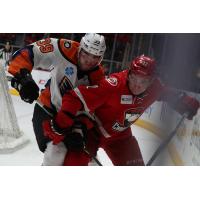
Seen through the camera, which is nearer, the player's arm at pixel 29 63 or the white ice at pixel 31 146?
the player's arm at pixel 29 63

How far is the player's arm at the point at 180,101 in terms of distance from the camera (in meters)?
1.73

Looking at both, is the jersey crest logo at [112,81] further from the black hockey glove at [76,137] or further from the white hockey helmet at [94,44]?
the black hockey glove at [76,137]

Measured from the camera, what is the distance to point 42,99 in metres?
1.78

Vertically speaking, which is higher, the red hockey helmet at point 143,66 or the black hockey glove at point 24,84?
the red hockey helmet at point 143,66

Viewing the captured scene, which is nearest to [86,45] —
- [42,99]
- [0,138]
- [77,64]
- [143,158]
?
[77,64]

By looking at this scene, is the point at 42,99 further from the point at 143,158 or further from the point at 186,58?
the point at 186,58

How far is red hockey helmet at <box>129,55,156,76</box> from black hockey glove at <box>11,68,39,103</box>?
0.36 metres

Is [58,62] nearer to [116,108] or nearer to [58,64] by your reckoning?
[58,64]

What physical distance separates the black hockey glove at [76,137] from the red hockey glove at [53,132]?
26 mm

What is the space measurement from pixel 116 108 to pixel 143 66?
195 mm

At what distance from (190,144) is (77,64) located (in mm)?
557

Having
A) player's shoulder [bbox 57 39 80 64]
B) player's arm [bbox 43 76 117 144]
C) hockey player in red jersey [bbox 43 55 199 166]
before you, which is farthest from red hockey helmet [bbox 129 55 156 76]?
player's shoulder [bbox 57 39 80 64]

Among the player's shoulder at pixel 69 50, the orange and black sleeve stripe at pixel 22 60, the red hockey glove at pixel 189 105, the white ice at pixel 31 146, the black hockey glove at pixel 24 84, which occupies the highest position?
the player's shoulder at pixel 69 50

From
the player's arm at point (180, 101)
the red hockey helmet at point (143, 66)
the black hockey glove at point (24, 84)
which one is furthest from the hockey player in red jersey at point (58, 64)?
the player's arm at point (180, 101)
